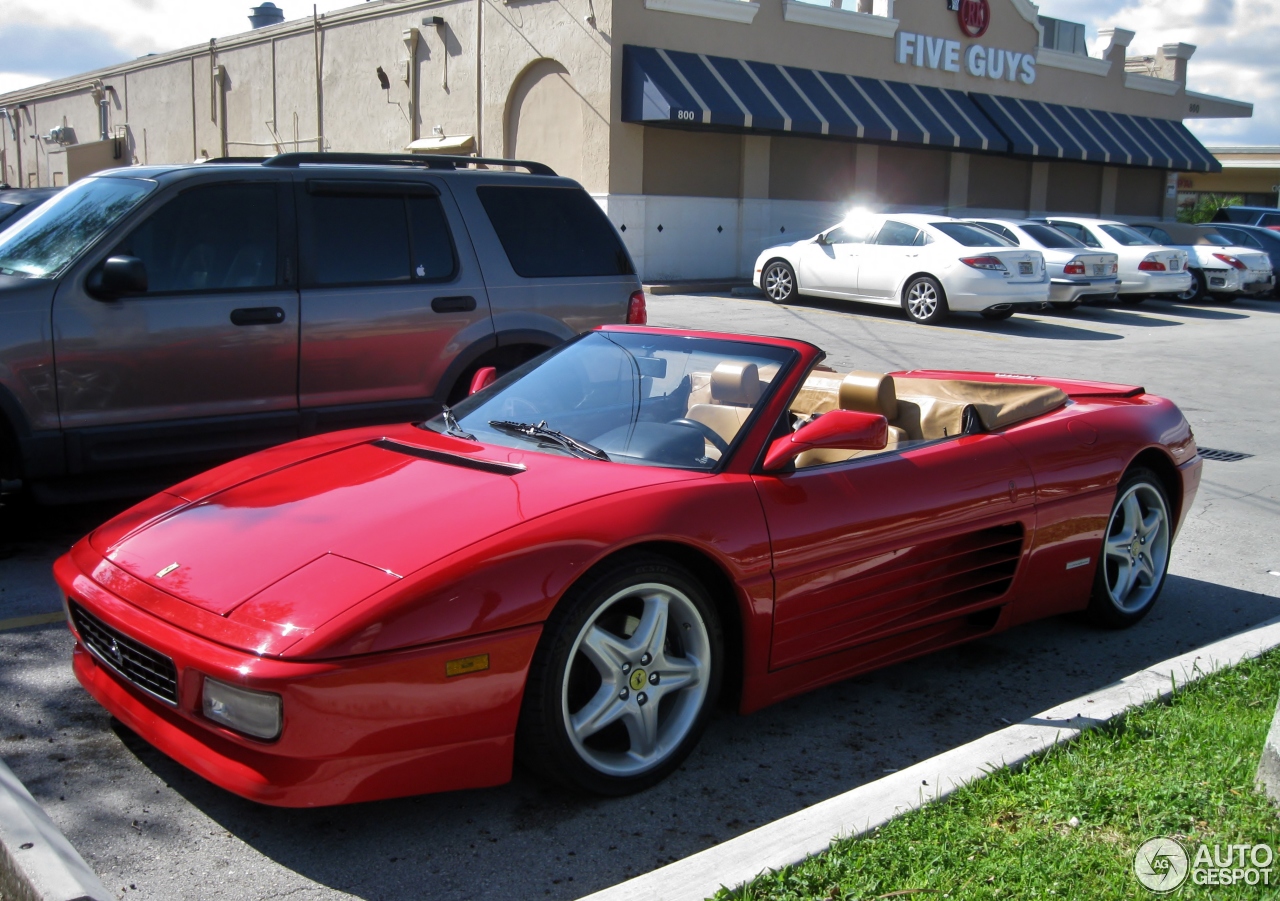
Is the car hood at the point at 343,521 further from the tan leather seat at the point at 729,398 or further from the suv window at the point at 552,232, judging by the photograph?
the suv window at the point at 552,232

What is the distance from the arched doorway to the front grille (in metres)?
19.2

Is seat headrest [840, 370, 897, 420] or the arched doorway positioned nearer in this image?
seat headrest [840, 370, 897, 420]

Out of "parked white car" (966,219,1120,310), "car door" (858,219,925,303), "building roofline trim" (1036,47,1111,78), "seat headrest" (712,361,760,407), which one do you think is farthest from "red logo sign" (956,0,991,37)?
"seat headrest" (712,361,760,407)

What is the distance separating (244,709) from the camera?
2939mm

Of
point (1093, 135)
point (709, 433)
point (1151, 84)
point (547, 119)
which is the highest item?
point (1151, 84)

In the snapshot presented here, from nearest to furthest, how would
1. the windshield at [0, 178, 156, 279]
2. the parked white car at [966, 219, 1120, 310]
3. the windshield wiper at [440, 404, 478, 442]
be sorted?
the windshield wiper at [440, 404, 478, 442]
the windshield at [0, 178, 156, 279]
the parked white car at [966, 219, 1120, 310]

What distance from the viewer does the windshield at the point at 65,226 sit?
5.86 m

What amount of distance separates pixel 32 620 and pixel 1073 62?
102 feet

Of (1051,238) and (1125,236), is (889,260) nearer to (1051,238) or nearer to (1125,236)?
(1051,238)

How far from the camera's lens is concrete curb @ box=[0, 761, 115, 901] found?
2506 mm

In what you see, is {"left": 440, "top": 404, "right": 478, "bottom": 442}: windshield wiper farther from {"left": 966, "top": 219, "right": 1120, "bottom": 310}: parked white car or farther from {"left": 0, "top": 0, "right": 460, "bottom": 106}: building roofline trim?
{"left": 0, "top": 0, "right": 460, "bottom": 106}: building roofline trim

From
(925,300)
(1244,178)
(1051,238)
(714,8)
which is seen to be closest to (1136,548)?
(925,300)

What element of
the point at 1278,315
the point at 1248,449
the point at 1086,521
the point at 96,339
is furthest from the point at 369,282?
the point at 1278,315

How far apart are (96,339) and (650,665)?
365cm
